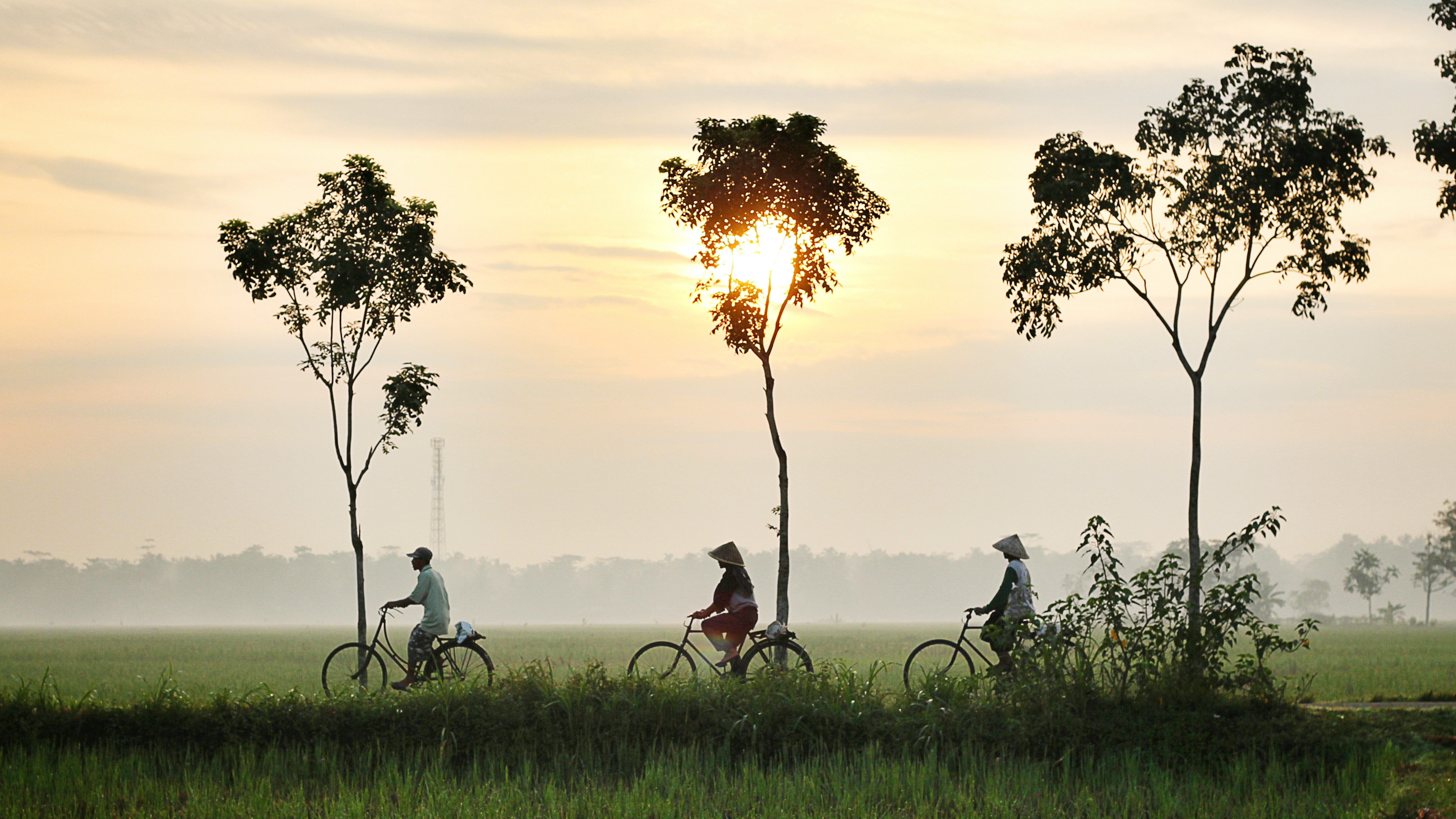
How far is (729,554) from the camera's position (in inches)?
688

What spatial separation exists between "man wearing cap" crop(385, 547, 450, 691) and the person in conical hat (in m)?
3.71

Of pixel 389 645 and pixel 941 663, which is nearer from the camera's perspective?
pixel 941 663

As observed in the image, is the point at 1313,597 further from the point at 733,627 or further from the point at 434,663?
the point at 434,663

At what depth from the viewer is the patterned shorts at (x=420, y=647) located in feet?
58.9

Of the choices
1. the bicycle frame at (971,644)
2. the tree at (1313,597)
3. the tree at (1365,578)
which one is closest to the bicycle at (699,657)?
the bicycle frame at (971,644)

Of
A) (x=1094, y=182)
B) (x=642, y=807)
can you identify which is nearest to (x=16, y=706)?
(x=642, y=807)

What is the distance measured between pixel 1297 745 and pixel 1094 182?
13.0 metres

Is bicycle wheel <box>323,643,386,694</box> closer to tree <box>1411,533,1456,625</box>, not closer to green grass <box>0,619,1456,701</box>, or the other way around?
green grass <box>0,619,1456,701</box>

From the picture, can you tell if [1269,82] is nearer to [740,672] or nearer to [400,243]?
[740,672]

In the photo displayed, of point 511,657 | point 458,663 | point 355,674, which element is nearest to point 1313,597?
point 511,657

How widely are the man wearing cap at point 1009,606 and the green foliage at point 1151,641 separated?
40 centimetres

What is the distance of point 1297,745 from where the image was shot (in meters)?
14.4

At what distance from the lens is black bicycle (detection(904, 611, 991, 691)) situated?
1688cm

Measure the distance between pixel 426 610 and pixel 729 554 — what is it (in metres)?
4.51
